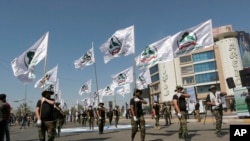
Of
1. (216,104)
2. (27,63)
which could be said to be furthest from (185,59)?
(216,104)

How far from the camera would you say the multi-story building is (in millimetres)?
87562

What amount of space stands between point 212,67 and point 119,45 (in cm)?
7803

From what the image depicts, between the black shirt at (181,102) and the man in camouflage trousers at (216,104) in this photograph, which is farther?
the man in camouflage trousers at (216,104)

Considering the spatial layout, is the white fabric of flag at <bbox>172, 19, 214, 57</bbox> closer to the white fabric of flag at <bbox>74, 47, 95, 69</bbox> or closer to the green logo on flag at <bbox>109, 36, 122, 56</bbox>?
the green logo on flag at <bbox>109, 36, 122, 56</bbox>

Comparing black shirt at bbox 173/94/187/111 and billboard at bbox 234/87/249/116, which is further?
billboard at bbox 234/87/249/116

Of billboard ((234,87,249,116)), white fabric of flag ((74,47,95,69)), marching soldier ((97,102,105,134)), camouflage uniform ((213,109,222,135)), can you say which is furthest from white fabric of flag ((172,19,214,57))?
white fabric of flag ((74,47,95,69))

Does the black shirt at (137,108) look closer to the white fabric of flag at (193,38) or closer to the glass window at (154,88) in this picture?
the white fabric of flag at (193,38)

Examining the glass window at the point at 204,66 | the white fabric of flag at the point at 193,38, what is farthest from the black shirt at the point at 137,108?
the glass window at the point at 204,66

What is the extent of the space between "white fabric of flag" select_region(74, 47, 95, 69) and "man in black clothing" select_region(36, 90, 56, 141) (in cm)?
1446

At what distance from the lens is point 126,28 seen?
621 inches

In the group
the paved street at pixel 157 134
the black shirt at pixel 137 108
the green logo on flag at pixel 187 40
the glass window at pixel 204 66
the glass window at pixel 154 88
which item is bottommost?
the paved street at pixel 157 134

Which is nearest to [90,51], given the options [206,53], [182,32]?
[182,32]

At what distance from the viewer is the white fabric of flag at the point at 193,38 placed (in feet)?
47.2

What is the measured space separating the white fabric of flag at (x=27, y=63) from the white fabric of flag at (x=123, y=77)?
1484cm
